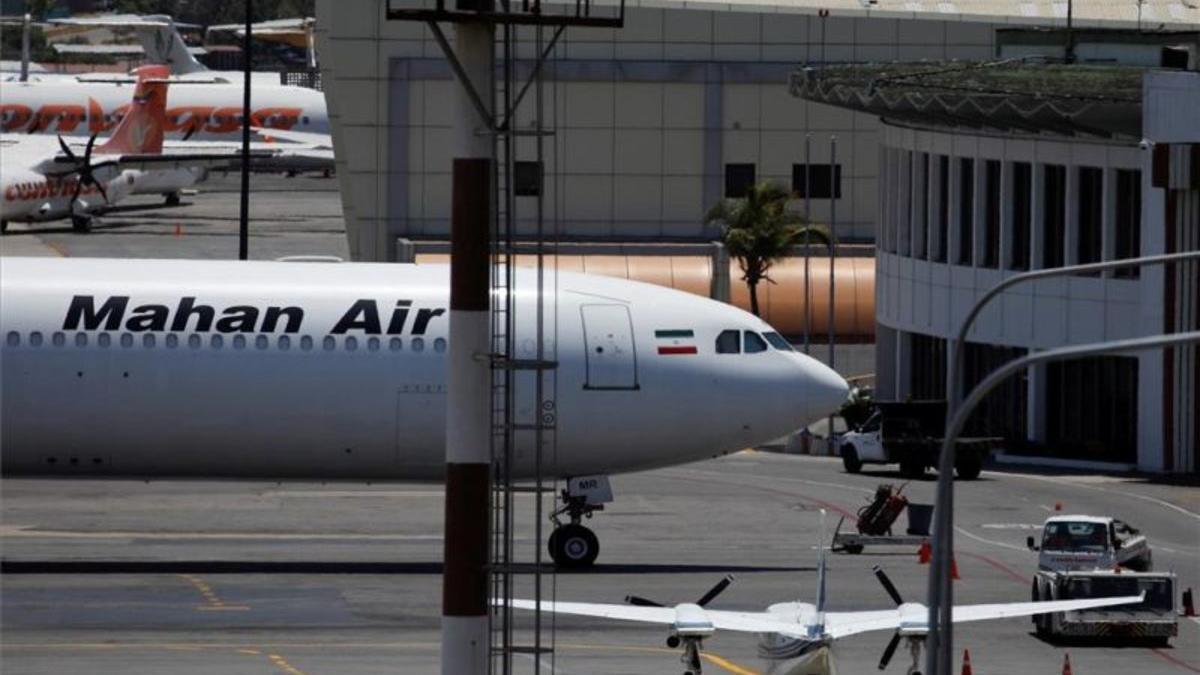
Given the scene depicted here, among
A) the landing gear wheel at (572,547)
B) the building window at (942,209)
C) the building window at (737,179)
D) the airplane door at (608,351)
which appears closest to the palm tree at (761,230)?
the building window at (942,209)

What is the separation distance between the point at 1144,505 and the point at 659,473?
39.0ft

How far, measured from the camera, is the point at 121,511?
54.5m

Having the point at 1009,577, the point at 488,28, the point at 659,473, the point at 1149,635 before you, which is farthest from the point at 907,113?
the point at 488,28

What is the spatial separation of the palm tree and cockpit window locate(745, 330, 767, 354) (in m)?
34.8

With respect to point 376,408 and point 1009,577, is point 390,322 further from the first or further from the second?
point 1009,577

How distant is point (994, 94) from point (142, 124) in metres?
69.6

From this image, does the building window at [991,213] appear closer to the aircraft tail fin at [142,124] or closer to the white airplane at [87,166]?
the white airplane at [87,166]

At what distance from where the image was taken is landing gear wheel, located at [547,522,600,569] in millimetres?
46219

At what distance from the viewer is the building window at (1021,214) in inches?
2793

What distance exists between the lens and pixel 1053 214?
2763 inches

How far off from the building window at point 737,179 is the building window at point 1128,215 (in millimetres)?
25006

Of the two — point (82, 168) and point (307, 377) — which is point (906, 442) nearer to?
point (307, 377)

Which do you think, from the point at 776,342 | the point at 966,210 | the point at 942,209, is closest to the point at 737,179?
the point at 942,209

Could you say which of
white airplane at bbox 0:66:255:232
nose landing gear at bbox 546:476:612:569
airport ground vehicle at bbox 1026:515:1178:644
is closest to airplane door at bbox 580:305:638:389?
nose landing gear at bbox 546:476:612:569
